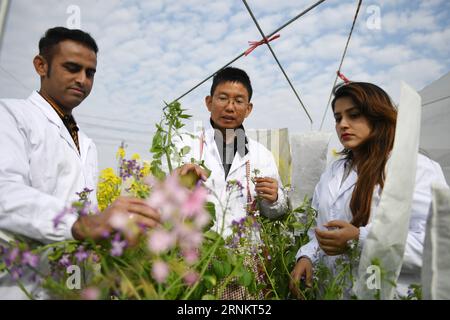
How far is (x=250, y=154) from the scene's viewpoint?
151 centimetres

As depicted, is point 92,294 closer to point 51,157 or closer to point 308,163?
point 51,157

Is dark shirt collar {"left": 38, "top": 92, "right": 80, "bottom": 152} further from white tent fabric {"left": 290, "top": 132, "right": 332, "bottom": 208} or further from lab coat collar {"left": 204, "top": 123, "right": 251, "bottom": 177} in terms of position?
white tent fabric {"left": 290, "top": 132, "right": 332, "bottom": 208}

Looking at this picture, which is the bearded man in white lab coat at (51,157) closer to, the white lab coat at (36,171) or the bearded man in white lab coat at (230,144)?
the white lab coat at (36,171)

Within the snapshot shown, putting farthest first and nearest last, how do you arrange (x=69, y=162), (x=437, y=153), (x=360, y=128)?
(x=437, y=153)
(x=360, y=128)
(x=69, y=162)

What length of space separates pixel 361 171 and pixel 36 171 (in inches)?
37.8

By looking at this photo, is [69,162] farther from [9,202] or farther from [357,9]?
[357,9]

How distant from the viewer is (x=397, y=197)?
0.47 m

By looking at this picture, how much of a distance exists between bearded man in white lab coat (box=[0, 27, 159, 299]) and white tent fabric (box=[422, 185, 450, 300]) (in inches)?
16.2

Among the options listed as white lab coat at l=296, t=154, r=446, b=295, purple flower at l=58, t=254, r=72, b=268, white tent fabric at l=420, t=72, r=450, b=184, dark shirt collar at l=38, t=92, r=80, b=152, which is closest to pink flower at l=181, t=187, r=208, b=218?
purple flower at l=58, t=254, r=72, b=268

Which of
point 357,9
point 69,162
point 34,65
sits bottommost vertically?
point 69,162
